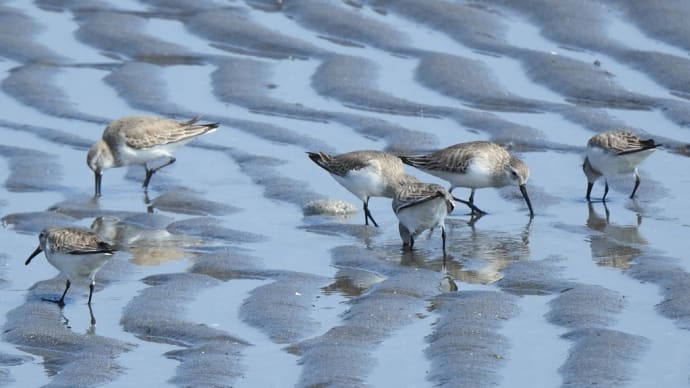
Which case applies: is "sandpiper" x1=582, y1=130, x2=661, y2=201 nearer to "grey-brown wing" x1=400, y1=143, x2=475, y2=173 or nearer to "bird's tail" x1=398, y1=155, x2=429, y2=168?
"grey-brown wing" x1=400, y1=143, x2=475, y2=173

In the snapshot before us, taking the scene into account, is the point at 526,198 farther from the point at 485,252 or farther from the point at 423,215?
the point at 423,215

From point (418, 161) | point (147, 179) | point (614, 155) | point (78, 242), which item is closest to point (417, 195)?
point (418, 161)

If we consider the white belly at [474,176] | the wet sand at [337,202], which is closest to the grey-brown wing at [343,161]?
the wet sand at [337,202]

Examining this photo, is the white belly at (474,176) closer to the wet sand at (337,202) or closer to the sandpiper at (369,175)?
the wet sand at (337,202)

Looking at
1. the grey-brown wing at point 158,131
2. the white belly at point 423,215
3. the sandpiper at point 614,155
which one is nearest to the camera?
the white belly at point 423,215

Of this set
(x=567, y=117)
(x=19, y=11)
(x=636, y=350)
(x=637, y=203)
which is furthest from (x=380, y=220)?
(x=19, y=11)

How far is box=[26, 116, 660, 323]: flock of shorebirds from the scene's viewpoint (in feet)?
37.5

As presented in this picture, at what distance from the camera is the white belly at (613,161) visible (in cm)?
1273

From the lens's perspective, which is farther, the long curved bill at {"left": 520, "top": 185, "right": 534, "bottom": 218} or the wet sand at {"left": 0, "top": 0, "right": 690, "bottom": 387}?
the long curved bill at {"left": 520, "top": 185, "right": 534, "bottom": 218}

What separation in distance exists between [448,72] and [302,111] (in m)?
1.84

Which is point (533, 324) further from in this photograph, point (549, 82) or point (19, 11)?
point (19, 11)

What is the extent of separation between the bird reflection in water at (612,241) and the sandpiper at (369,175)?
157 centimetres

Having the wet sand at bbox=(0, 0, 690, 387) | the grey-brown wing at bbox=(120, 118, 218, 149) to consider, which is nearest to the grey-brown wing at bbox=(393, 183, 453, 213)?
the wet sand at bbox=(0, 0, 690, 387)

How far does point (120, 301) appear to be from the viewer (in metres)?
10.1
